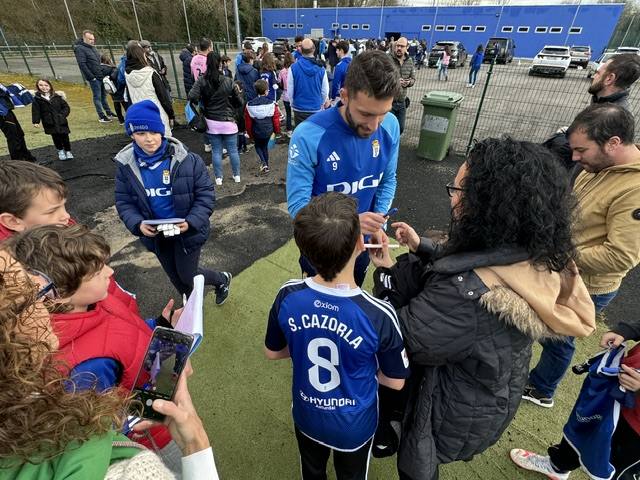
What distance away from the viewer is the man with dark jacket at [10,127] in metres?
5.90

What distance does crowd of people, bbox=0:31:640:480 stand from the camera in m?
0.79

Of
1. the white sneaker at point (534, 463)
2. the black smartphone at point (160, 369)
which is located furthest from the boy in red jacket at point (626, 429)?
the black smartphone at point (160, 369)

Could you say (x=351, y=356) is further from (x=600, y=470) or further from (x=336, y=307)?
(x=600, y=470)

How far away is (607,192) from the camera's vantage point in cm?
207

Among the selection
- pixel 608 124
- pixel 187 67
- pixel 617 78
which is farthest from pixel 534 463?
pixel 187 67

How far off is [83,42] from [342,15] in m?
39.1

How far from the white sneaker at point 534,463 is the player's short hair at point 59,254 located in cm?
284

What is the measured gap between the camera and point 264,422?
263 centimetres

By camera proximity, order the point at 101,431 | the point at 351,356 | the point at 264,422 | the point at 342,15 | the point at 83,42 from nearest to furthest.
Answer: the point at 101,431
the point at 351,356
the point at 264,422
the point at 83,42
the point at 342,15

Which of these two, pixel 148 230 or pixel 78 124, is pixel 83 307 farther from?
pixel 78 124

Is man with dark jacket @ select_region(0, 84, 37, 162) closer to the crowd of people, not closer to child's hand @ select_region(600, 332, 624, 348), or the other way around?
the crowd of people

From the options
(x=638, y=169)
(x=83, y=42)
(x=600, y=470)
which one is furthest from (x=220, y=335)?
(x=83, y=42)

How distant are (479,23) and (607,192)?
40630 millimetres

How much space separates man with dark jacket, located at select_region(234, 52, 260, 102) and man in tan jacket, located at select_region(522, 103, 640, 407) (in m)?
7.40
